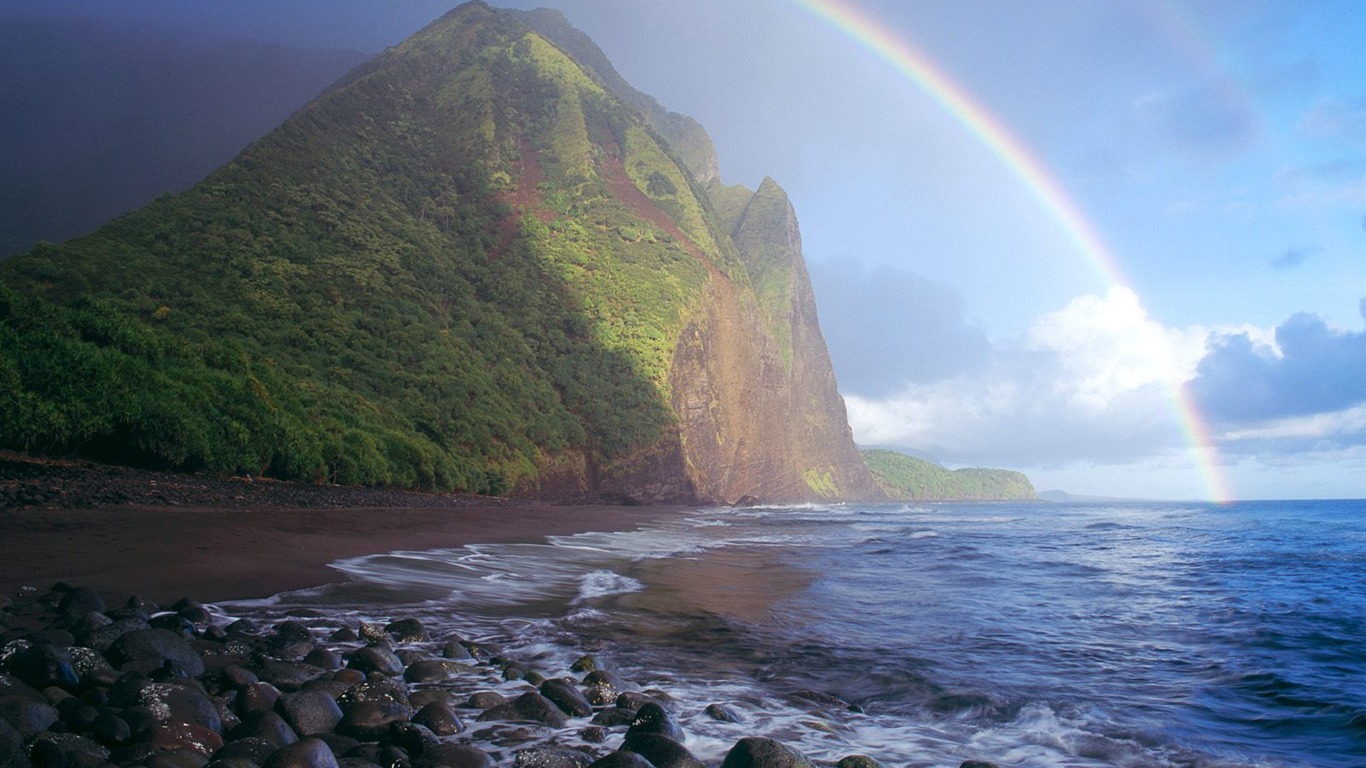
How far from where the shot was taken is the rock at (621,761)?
429cm

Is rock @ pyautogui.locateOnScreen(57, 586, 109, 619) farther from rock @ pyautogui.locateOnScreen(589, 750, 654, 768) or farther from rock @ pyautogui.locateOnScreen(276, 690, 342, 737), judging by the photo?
rock @ pyautogui.locateOnScreen(589, 750, 654, 768)

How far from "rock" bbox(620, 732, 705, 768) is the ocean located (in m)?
0.55

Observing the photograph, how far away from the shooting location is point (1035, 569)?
778 inches

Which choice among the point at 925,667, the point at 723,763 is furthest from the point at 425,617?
the point at 925,667

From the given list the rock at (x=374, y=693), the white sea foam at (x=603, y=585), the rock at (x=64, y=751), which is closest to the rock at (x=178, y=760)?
the rock at (x=64, y=751)

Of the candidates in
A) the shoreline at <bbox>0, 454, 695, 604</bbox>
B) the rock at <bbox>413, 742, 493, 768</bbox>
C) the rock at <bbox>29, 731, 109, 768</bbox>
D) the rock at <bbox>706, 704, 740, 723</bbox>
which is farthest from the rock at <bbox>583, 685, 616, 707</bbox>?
the shoreline at <bbox>0, 454, 695, 604</bbox>

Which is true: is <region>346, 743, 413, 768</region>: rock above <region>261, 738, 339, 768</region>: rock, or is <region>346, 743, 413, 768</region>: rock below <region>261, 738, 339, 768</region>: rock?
below

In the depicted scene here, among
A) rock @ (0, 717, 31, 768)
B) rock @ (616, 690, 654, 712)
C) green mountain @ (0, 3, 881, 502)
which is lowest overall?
rock @ (616, 690, 654, 712)

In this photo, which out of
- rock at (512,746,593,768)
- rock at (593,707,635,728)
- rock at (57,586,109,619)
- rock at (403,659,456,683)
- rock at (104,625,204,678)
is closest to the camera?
rock at (512,746,593,768)

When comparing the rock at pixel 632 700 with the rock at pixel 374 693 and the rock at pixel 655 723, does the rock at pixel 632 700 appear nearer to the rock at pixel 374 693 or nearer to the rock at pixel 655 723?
the rock at pixel 655 723

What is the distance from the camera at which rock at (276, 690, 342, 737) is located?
14.8 ft

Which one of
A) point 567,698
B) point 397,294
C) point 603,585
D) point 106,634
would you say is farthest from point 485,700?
point 397,294

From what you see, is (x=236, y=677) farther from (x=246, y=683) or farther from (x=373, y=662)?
(x=373, y=662)

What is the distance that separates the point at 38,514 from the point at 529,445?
122 feet
